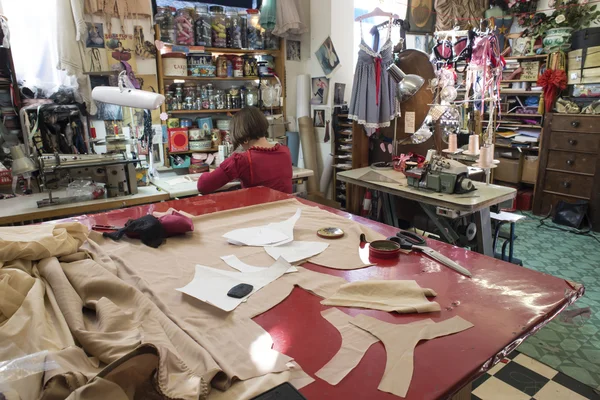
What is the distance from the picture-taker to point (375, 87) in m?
3.89

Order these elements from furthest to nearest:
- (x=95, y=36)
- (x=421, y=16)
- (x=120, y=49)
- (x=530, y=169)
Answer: (x=421, y=16), (x=530, y=169), (x=120, y=49), (x=95, y=36)

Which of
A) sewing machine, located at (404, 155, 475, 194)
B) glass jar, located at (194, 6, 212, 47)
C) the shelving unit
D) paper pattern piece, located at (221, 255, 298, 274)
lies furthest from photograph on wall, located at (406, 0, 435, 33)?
paper pattern piece, located at (221, 255, 298, 274)

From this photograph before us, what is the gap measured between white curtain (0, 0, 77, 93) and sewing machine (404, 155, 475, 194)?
285 cm

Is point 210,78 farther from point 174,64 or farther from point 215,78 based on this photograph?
point 174,64

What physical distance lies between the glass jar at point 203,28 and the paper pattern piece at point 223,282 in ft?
10.7

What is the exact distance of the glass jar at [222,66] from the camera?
4.16 m

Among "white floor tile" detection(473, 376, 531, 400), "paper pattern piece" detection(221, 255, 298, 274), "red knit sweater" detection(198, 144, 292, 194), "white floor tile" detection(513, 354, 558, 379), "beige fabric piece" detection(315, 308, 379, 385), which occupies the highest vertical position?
"red knit sweater" detection(198, 144, 292, 194)

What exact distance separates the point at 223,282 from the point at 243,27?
366 cm

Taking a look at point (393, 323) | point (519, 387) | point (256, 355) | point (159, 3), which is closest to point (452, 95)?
point (519, 387)

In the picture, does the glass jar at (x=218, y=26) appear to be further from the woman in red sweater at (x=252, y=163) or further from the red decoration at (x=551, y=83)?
the red decoration at (x=551, y=83)

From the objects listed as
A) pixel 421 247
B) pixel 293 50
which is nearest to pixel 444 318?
pixel 421 247

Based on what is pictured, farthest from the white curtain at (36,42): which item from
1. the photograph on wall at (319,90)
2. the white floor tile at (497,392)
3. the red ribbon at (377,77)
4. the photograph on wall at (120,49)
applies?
the white floor tile at (497,392)

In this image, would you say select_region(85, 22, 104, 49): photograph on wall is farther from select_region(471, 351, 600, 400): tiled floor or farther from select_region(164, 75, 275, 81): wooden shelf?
select_region(471, 351, 600, 400): tiled floor

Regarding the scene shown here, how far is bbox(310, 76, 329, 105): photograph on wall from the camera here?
465 cm
